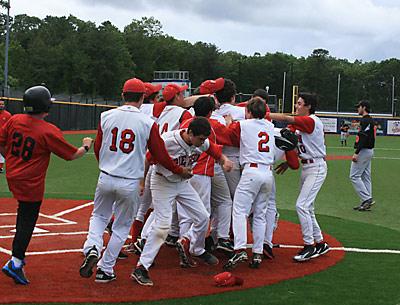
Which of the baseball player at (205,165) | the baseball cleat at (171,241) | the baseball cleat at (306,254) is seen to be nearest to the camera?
the baseball player at (205,165)

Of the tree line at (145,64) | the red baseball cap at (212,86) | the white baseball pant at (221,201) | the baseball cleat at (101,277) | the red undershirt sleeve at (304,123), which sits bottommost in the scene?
the baseball cleat at (101,277)

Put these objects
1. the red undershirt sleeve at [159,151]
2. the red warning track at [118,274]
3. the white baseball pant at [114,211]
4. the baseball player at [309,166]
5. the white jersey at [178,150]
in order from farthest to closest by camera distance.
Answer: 1. the baseball player at [309,166]
2. the white jersey at [178,150]
3. the red undershirt sleeve at [159,151]
4. the white baseball pant at [114,211]
5. the red warning track at [118,274]

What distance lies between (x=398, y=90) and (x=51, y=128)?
11020 cm

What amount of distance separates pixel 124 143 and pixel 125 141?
23 mm

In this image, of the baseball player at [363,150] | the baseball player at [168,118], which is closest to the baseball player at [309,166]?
the baseball player at [168,118]

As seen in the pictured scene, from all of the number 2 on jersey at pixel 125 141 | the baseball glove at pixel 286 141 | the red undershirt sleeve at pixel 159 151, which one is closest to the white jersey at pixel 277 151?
the baseball glove at pixel 286 141

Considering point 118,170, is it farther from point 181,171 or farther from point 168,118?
point 168,118

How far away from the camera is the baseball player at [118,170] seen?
593cm

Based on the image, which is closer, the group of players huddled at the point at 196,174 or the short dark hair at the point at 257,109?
the group of players huddled at the point at 196,174

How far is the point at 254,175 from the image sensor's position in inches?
275

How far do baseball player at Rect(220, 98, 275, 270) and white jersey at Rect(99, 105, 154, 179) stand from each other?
1.51 meters

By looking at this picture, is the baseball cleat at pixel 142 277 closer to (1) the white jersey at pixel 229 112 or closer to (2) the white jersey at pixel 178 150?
(2) the white jersey at pixel 178 150

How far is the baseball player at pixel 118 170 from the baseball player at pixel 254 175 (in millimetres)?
1276

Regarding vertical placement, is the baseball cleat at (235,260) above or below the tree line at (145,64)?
below
